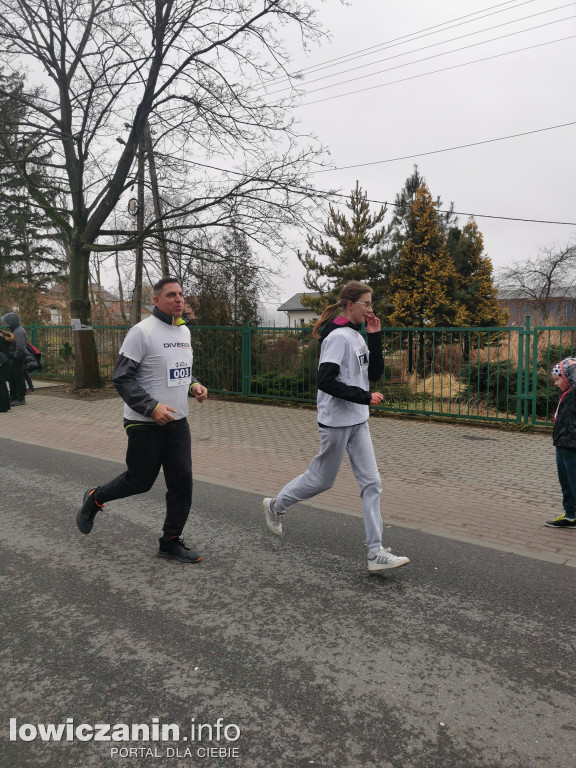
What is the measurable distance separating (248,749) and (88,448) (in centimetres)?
679

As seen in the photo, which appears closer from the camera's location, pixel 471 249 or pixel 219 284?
pixel 219 284

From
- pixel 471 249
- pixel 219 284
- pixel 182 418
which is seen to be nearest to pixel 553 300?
pixel 471 249

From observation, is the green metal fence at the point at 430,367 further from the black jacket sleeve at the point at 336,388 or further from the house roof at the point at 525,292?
the house roof at the point at 525,292

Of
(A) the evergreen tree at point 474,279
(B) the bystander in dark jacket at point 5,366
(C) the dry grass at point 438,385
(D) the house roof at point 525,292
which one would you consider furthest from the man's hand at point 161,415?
(D) the house roof at point 525,292

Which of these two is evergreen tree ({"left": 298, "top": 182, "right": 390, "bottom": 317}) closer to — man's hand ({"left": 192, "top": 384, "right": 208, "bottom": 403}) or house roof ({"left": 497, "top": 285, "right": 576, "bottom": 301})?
house roof ({"left": 497, "top": 285, "right": 576, "bottom": 301})

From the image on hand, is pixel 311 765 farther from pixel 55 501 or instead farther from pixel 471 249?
pixel 471 249

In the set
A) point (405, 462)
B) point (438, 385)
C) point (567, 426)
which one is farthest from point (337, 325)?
point (438, 385)

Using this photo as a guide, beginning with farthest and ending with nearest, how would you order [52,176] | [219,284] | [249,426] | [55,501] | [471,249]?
1. [471,249]
2. [52,176]
3. [219,284]
4. [249,426]
5. [55,501]

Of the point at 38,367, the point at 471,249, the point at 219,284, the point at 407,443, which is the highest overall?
the point at 471,249

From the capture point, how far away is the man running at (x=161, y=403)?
3.83 m

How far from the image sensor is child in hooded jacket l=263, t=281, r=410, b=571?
3.74m

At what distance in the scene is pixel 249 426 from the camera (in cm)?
1041

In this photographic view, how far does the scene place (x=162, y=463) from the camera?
4.10 m

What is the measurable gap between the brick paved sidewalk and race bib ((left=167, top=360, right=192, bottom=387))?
209 centimetres
